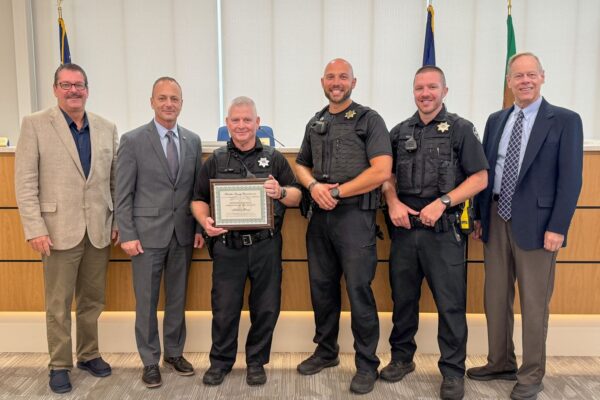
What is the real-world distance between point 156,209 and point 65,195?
477 mm

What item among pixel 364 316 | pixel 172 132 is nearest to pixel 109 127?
pixel 172 132

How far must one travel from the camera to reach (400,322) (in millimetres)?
2424

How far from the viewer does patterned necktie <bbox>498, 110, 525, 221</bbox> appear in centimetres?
218

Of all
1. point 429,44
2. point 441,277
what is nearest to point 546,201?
point 441,277

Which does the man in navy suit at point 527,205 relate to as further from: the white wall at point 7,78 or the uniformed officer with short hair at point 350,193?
the white wall at point 7,78

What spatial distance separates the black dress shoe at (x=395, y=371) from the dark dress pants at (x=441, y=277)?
0.25 metres

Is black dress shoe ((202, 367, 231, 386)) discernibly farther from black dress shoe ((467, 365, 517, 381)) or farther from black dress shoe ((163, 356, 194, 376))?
black dress shoe ((467, 365, 517, 381))

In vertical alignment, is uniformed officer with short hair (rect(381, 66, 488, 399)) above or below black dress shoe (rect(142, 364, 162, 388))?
above

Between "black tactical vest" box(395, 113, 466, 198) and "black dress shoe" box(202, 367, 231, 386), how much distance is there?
1.43m

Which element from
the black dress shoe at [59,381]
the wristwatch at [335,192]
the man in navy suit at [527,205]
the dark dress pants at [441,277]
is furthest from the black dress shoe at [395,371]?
the black dress shoe at [59,381]

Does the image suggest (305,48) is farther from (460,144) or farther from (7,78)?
(7,78)

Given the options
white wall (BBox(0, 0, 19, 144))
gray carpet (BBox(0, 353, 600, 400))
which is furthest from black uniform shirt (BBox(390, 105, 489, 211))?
white wall (BBox(0, 0, 19, 144))

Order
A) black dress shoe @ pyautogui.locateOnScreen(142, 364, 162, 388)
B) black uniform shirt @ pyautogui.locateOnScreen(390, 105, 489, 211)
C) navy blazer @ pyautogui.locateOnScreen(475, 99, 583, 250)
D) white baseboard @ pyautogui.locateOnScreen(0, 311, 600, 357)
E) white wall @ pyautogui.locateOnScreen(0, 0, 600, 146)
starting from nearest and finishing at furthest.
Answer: navy blazer @ pyautogui.locateOnScreen(475, 99, 583, 250) → black uniform shirt @ pyautogui.locateOnScreen(390, 105, 489, 211) → black dress shoe @ pyautogui.locateOnScreen(142, 364, 162, 388) → white baseboard @ pyautogui.locateOnScreen(0, 311, 600, 357) → white wall @ pyautogui.locateOnScreen(0, 0, 600, 146)

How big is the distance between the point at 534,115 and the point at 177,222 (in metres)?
1.95
